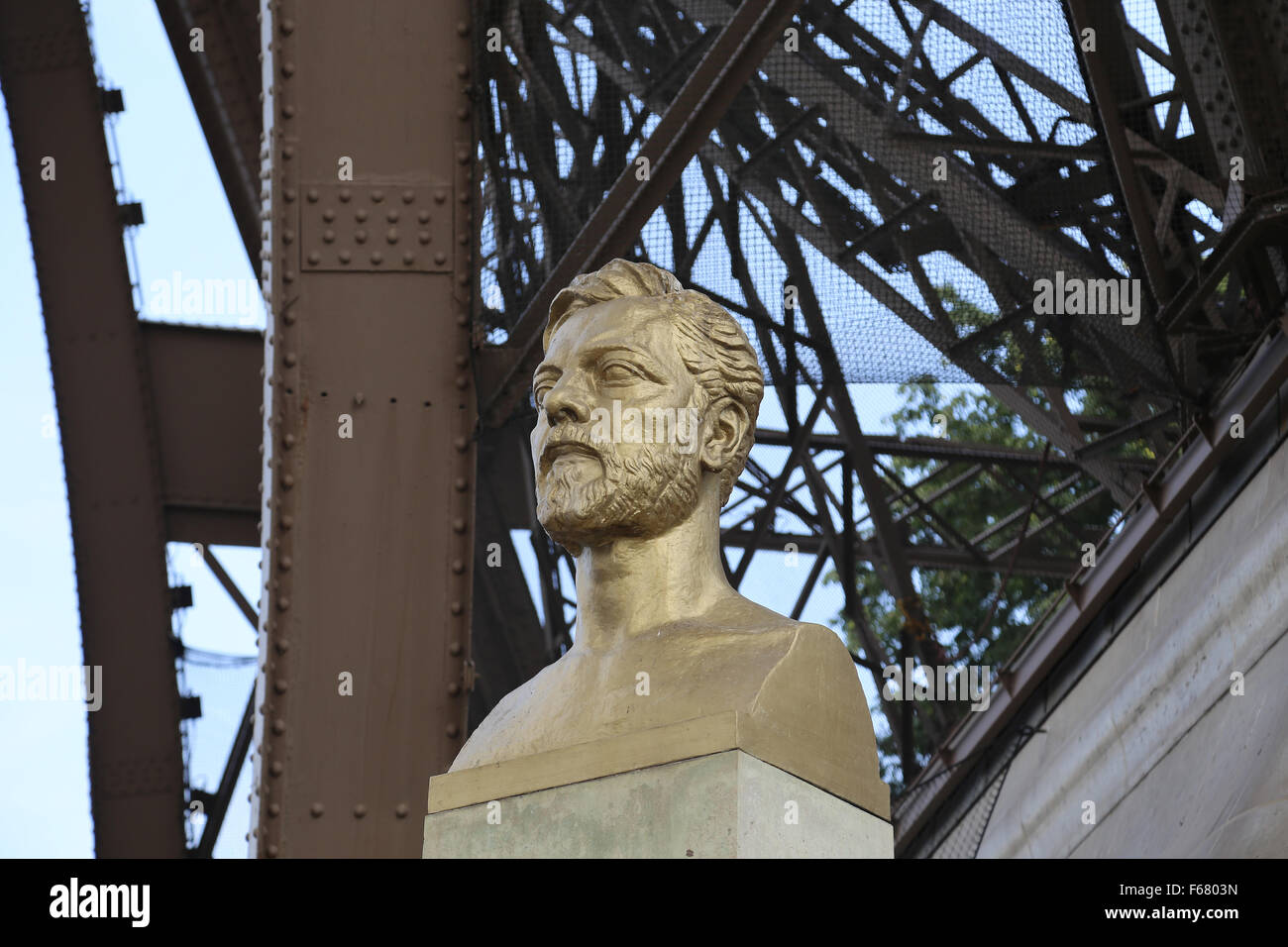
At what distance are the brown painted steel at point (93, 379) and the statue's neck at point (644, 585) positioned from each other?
22.4 ft

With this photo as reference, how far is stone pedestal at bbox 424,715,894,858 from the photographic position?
5770mm

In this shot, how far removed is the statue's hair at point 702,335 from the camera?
6.78 metres

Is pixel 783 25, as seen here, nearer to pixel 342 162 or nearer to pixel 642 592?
pixel 342 162

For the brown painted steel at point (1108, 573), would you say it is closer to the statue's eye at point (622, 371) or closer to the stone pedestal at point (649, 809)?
the statue's eye at point (622, 371)

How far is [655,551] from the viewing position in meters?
6.59

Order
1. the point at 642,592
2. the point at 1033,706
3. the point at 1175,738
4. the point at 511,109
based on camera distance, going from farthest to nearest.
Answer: the point at 1033,706, the point at 1175,738, the point at 511,109, the point at 642,592

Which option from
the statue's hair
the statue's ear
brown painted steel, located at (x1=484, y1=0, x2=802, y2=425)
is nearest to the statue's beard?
the statue's ear

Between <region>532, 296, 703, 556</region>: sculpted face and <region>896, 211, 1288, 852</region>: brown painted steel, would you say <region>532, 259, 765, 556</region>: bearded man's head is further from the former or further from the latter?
<region>896, 211, 1288, 852</region>: brown painted steel

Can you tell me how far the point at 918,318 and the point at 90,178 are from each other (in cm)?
553

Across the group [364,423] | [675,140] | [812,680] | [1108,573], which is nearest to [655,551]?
[812,680]

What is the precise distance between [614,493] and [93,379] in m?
7.29

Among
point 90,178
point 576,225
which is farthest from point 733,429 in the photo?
point 90,178

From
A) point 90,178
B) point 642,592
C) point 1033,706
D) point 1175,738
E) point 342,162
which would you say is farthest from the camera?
point 1033,706

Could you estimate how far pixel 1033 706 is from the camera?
15031 mm
